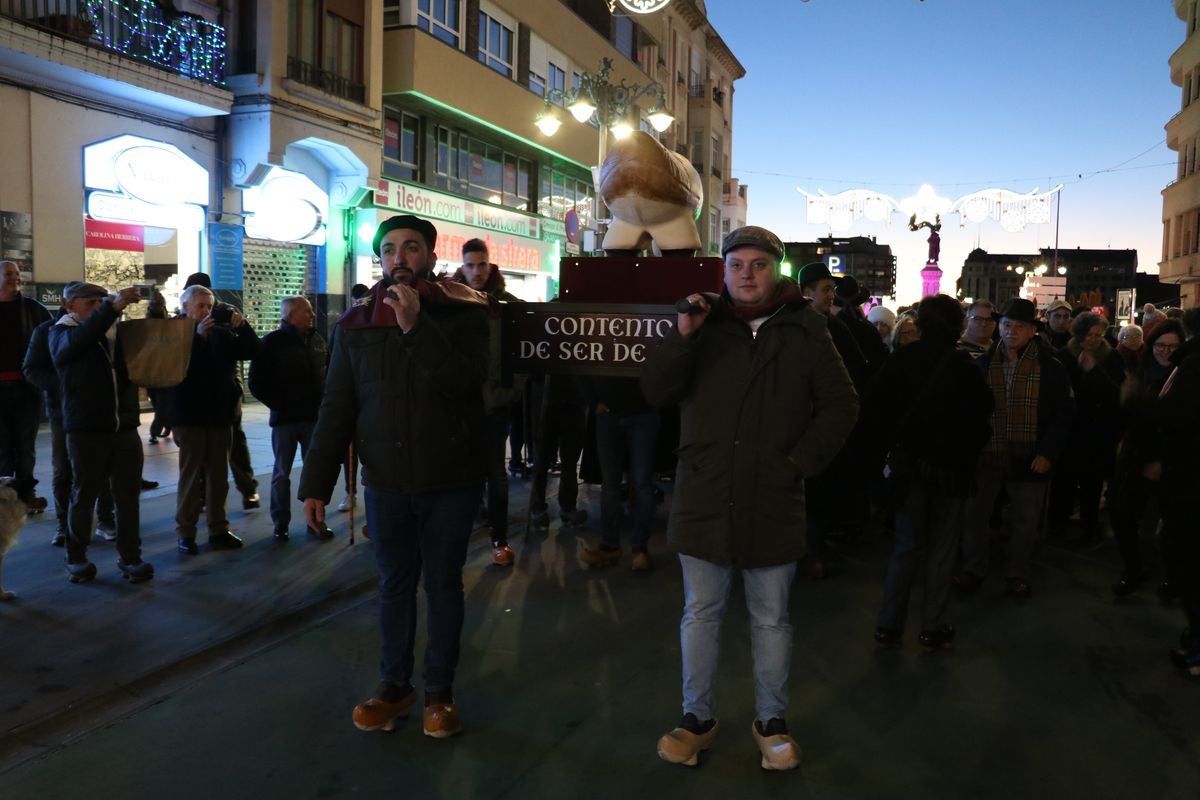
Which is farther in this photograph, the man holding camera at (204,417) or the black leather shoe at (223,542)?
the black leather shoe at (223,542)

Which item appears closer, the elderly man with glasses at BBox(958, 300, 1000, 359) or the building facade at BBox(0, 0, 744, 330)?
the elderly man with glasses at BBox(958, 300, 1000, 359)

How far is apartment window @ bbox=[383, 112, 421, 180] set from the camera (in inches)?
752

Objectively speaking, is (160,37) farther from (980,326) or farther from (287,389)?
(980,326)

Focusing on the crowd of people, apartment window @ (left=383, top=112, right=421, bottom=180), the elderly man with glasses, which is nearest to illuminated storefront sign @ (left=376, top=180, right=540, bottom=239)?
apartment window @ (left=383, top=112, right=421, bottom=180)

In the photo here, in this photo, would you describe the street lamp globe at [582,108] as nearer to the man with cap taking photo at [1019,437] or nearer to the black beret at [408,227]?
the man with cap taking photo at [1019,437]

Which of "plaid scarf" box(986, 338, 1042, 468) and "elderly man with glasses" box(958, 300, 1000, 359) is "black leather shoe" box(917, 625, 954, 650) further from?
"elderly man with glasses" box(958, 300, 1000, 359)

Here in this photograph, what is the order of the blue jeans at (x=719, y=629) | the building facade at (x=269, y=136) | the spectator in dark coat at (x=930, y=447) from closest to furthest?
the blue jeans at (x=719, y=629) < the spectator in dark coat at (x=930, y=447) < the building facade at (x=269, y=136)

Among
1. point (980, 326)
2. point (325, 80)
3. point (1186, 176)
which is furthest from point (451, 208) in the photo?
point (1186, 176)

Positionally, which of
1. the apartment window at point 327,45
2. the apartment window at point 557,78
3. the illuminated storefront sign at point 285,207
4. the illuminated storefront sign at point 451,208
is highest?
the apartment window at point 557,78

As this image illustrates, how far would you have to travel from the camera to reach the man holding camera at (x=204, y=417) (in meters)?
6.40

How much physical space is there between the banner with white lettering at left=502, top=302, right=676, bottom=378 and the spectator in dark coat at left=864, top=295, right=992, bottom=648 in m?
1.64

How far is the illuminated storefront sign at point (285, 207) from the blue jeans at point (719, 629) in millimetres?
13831

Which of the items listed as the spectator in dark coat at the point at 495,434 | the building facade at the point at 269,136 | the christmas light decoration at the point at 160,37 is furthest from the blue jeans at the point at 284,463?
the christmas light decoration at the point at 160,37

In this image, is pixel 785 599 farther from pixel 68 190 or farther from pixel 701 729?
pixel 68 190
